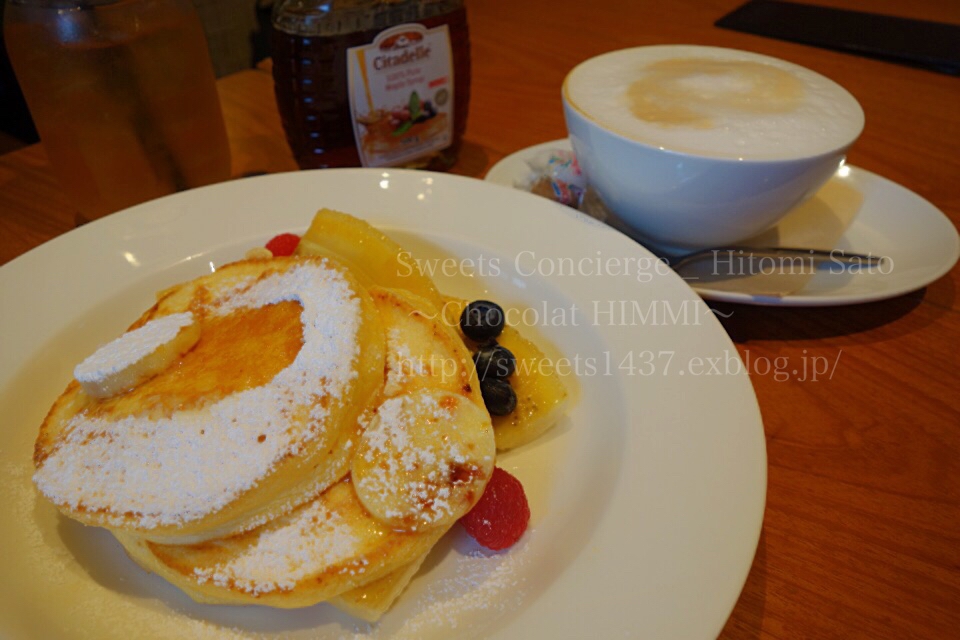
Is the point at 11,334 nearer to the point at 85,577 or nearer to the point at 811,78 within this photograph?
the point at 85,577

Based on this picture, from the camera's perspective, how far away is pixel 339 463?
33.1 inches

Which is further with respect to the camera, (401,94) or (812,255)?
(401,94)

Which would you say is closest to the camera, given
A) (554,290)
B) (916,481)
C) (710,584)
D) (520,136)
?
(710,584)

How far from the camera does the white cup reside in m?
1.15

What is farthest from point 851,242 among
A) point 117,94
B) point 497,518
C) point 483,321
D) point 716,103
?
point 117,94

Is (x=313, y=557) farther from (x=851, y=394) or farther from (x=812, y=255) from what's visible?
(x=812, y=255)

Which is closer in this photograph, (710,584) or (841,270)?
(710,584)

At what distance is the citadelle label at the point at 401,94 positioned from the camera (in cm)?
149

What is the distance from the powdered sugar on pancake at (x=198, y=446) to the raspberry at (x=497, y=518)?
0.26 metres

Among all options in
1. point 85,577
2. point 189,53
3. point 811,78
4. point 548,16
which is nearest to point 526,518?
point 85,577

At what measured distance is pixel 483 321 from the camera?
110 cm

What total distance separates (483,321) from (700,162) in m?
0.52

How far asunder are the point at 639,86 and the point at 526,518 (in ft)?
3.32

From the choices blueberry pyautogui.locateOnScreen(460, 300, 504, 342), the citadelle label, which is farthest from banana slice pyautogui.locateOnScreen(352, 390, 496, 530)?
the citadelle label
